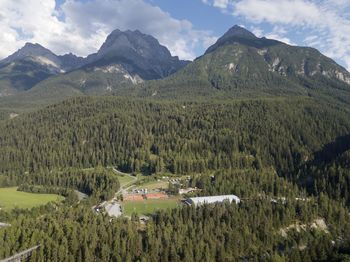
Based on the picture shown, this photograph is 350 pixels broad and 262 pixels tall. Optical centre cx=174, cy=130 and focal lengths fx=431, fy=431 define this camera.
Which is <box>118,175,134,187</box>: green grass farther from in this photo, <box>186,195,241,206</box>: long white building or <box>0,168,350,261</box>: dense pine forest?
<box>186,195,241,206</box>: long white building

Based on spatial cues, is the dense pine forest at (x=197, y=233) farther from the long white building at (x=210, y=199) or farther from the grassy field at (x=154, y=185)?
the grassy field at (x=154, y=185)

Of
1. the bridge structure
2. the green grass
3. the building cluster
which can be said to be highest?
the green grass

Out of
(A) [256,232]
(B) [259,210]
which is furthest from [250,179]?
(A) [256,232]

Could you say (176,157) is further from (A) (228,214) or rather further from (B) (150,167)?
(A) (228,214)

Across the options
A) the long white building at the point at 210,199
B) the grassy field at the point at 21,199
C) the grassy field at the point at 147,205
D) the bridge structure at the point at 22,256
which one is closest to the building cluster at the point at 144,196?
the grassy field at the point at 147,205

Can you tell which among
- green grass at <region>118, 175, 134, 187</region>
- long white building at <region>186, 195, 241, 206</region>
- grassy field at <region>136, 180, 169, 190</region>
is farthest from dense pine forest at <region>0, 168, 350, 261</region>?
green grass at <region>118, 175, 134, 187</region>
